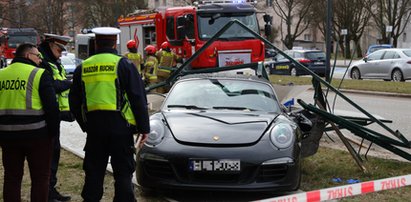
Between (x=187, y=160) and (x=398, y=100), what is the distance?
1227cm

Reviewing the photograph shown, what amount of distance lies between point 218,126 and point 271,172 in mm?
745

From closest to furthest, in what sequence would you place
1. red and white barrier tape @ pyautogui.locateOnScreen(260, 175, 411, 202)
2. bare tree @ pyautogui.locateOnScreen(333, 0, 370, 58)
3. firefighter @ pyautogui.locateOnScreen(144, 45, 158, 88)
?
1. red and white barrier tape @ pyautogui.locateOnScreen(260, 175, 411, 202)
2. firefighter @ pyautogui.locateOnScreen(144, 45, 158, 88)
3. bare tree @ pyautogui.locateOnScreen(333, 0, 370, 58)

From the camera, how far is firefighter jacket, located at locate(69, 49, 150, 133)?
440 cm

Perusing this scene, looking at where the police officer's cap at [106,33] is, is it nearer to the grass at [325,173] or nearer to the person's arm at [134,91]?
the person's arm at [134,91]

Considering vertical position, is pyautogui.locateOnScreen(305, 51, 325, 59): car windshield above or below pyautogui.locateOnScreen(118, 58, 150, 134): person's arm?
below

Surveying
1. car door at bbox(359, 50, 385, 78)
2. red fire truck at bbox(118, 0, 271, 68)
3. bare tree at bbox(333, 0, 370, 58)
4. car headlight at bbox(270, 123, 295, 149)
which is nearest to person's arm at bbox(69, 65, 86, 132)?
car headlight at bbox(270, 123, 295, 149)

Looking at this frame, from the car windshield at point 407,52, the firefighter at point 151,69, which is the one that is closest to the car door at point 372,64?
the car windshield at point 407,52

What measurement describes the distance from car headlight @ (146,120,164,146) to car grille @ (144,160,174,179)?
8.2 inches

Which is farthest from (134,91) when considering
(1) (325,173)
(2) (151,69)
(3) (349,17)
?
(3) (349,17)

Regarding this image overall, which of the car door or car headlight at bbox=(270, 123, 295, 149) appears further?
the car door

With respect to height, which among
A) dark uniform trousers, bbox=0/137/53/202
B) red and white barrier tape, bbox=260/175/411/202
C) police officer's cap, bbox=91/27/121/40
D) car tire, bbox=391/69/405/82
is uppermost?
A: police officer's cap, bbox=91/27/121/40

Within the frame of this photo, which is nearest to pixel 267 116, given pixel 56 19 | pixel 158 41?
pixel 158 41

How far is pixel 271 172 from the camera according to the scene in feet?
17.8

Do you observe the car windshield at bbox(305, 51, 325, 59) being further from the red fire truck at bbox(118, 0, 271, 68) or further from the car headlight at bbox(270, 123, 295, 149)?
the car headlight at bbox(270, 123, 295, 149)
